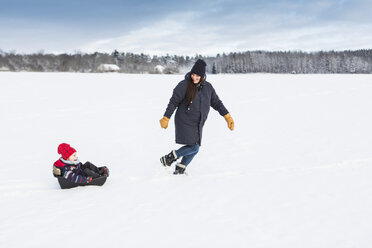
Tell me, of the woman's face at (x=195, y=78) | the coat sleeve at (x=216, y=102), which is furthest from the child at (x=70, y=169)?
the coat sleeve at (x=216, y=102)

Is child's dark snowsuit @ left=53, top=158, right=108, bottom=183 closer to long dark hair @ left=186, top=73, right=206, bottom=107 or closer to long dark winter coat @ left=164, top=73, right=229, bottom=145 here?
long dark winter coat @ left=164, top=73, right=229, bottom=145

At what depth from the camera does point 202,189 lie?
3533 millimetres

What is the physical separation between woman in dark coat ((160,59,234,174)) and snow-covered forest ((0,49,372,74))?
71209 mm

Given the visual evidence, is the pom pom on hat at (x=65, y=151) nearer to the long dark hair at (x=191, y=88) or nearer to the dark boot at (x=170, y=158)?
the dark boot at (x=170, y=158)

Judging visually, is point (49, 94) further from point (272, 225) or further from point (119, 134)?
point (272, 225)

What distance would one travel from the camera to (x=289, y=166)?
437cm

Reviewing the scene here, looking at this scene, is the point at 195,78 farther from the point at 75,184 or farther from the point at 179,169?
the point at 75,184

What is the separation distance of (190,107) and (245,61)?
104 metres

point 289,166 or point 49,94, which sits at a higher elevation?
point 49,94

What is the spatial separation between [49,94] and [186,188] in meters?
12.9

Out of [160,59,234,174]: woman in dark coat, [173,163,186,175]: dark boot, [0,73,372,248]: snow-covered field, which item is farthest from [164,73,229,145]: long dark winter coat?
[0,73,372,248]: snow-covered field

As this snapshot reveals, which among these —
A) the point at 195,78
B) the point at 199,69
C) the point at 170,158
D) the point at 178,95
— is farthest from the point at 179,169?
the point at 199,69

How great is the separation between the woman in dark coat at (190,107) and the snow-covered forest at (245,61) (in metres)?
71.2

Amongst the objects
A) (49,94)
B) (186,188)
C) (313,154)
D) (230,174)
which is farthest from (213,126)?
(49,94)
